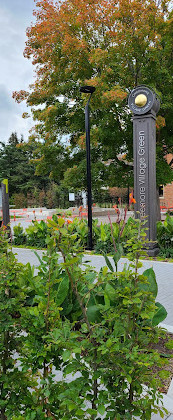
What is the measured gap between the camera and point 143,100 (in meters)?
8.37

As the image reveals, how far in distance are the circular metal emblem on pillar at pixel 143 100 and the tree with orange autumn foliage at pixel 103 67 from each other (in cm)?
236

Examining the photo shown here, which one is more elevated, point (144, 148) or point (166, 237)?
point (144, 148)

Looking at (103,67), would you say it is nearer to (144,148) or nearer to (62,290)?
(144,148)

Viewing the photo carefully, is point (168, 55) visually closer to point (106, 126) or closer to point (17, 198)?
point (106, 126)

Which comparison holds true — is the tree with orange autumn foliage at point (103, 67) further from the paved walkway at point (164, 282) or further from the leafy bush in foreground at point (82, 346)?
the leafy bush in foreground at point (82, 346)

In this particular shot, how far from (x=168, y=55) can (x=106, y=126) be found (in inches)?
134

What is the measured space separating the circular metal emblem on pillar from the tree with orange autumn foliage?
92.9 inches

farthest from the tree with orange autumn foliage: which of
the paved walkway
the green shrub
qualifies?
the paved walkway

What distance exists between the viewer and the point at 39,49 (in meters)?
14.1

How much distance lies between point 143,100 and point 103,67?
14.8 feet

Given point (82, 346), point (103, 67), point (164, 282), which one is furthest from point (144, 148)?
point (82, 346)

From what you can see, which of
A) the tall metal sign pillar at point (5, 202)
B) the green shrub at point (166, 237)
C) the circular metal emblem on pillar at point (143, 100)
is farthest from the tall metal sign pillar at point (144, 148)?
the tall metal sign pillar at point (5, 202)

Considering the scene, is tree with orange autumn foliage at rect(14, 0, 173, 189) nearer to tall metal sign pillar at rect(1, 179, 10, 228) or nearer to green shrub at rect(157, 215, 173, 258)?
tall metal sign pillar at rect(1, 179, 10, 228)

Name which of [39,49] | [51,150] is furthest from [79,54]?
[51,150]
